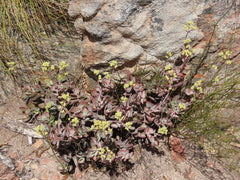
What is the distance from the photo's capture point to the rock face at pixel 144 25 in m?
2.19

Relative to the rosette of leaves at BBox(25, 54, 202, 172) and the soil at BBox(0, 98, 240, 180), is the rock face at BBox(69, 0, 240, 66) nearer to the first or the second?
the rosette of leaves at BBox(25, 54, 202, 172)

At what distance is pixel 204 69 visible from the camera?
2.58m

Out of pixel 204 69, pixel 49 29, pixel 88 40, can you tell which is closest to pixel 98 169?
pixel 88 40

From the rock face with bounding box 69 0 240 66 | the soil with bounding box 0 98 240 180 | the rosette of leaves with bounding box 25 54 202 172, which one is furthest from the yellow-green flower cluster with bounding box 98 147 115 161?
the rock face with bounding box 69 0 240 66

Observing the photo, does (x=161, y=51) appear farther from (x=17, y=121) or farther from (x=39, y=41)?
(x=17, y=121)

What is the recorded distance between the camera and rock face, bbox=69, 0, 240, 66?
219cm

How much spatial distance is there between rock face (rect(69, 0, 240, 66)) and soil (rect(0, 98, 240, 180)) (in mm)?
1189

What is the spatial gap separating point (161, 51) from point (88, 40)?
88 cm

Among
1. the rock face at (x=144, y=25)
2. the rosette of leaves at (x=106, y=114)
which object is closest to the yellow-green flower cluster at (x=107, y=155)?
the rosette of leaves at (x=106, y=114)

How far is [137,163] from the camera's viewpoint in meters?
2.46

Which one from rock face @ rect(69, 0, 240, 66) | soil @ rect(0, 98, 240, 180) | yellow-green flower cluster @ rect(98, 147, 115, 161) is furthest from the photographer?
soil @ rect(0, 98, 240, 180)

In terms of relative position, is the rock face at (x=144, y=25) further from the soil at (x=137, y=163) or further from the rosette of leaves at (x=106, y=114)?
the soil at (x=137, y=163)

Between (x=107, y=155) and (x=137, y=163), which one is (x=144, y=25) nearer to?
(x=107, y=155)

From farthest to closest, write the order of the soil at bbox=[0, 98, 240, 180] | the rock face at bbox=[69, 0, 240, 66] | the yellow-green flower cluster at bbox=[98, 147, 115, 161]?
the soil at bbox=[0, 98, 240, 180], the rock face at bbox=[69, 0, 240, 66], the yellow-green flower cluster at bbox=[98, 147, 115, 161]
